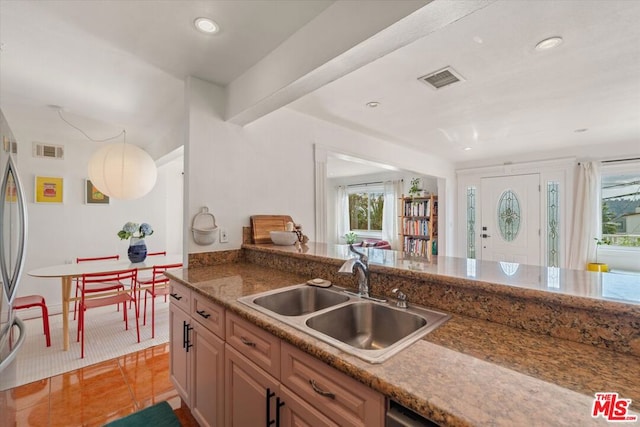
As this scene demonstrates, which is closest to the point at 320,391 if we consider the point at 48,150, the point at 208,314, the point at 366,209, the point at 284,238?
the point at 208,314

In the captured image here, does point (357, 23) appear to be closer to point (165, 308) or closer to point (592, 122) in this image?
point (592, 122)

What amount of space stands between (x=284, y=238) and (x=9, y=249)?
1555 mm

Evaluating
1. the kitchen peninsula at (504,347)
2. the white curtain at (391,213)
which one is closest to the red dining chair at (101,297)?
A: the kitchen peninsula at (504,347)

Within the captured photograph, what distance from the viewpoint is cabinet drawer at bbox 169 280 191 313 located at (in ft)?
5.69

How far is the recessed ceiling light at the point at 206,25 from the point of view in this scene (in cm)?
157

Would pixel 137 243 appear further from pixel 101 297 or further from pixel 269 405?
pixel 269 405

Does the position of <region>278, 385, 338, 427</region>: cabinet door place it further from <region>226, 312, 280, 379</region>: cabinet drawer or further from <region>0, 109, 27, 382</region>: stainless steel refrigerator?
<region>0, 109, 27, 382</region>: stainless steel refrigerator

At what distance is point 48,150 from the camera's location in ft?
12.2

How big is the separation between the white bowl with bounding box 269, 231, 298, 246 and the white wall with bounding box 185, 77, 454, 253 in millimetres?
326

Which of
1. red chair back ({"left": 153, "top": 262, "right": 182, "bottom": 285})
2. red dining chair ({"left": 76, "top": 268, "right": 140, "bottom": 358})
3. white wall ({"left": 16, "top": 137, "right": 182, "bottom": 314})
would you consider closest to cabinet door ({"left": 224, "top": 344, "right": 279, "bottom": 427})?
red chair back ({"left": 153, "top": 262, "right": 182, "bottom": 285})

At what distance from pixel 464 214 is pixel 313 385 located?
556 cm

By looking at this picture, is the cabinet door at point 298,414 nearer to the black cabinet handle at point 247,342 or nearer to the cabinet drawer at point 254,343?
the cabinet drawer at point 254,343

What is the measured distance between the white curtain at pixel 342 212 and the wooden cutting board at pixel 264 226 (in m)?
5.05

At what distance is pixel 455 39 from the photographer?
1.72 meters
